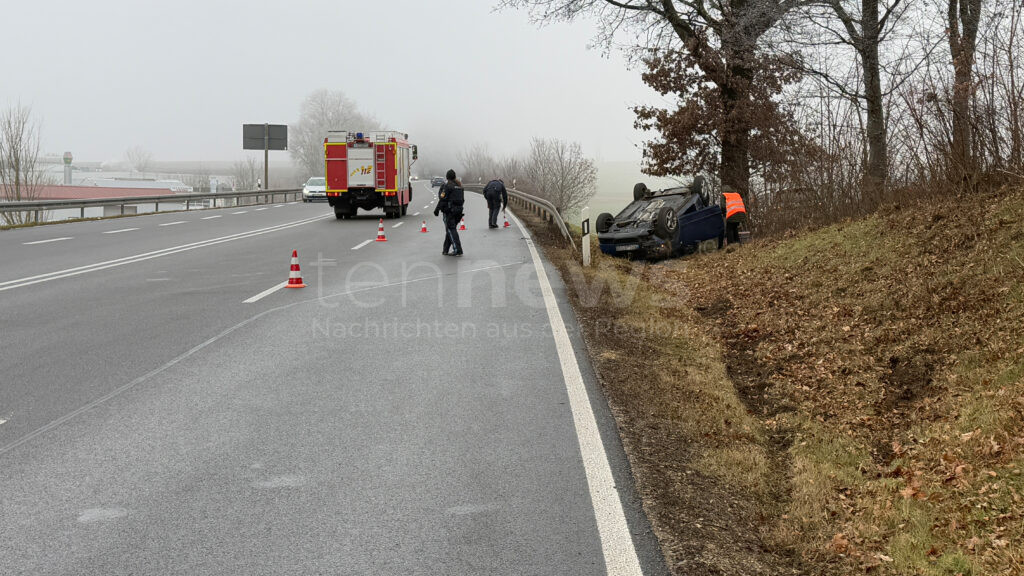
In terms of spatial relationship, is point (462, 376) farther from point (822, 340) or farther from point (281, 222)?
point (281, 222)

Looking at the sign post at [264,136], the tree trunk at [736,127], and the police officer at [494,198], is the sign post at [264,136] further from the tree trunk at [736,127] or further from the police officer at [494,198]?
the tree trunk at [736,127]

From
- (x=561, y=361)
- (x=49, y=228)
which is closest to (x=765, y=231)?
(x=561, y=361)

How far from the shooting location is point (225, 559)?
3691 mm

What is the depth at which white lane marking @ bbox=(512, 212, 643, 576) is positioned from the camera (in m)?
3.79

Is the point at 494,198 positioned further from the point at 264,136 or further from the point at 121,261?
the point at 264,136

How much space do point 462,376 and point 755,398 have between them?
258 centimetres

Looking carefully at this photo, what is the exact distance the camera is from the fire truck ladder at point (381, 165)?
1235 inches

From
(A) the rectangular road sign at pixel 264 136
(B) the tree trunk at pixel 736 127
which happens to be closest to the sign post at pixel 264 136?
(A) the rectangular road sign at pixel 264 136

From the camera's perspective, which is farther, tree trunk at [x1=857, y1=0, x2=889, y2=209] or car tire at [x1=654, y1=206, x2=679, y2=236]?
car tire at [x1=654, y1=206, x2=679, y2=236]

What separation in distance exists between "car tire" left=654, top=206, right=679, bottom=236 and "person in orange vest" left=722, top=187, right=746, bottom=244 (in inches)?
53.9

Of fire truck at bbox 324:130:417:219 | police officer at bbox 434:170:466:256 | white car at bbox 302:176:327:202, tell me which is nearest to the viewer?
police officer at bbox 434:170:466:256

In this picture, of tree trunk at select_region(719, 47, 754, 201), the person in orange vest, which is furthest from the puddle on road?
tree trunk at select_region(719, 47, 754, 201)

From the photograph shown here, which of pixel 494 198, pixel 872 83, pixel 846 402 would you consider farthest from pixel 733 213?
pixel 846 402

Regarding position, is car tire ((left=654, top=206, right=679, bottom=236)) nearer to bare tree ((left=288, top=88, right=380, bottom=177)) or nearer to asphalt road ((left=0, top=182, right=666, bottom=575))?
asphalt road ((left=0, top=182, right=666, bottom=575))
